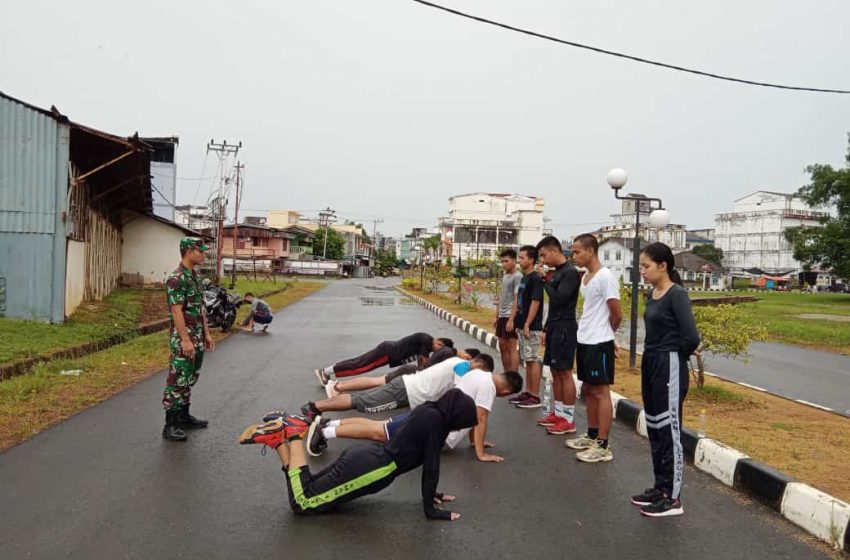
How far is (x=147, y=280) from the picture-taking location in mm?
26984

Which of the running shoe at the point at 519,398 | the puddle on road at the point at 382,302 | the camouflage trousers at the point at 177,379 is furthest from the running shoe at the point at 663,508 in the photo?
the puddle on road at the point at 382,302

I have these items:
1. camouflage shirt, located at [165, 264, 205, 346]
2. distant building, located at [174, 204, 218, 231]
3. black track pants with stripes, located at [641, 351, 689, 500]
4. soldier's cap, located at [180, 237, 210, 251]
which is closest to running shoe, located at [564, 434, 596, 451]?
black track pants with stripes, located at [641, 351, 689, 500]

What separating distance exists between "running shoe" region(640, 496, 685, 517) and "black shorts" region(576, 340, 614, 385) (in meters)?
1.23

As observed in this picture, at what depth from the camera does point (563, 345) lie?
5.96 meters

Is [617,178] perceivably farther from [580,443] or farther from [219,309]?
[219,309]

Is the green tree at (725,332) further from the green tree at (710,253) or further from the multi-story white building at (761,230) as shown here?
the multi-story white building at (761,230)

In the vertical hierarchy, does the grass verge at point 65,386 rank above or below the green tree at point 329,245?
below

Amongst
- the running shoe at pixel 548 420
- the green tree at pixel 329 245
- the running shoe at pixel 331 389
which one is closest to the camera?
the running shoe at pixel 548 420

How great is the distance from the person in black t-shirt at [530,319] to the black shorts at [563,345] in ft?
3.17

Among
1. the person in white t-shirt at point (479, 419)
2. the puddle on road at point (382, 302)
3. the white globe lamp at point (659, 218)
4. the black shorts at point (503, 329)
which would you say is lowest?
the puddle on road at point (382, 302)

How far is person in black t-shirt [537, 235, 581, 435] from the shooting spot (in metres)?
5.98

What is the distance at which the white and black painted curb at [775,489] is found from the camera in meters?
3.85

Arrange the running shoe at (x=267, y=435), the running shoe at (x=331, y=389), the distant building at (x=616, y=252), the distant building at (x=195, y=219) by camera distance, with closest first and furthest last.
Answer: the running shoe at (x=267, y=435) → the running shoe at (x=331, y=389) → the distant building at (x=195, y=219) → the distant building at (x=616, y=252)

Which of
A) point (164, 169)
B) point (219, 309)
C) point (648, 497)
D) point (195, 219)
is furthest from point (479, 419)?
point (195, 219)
